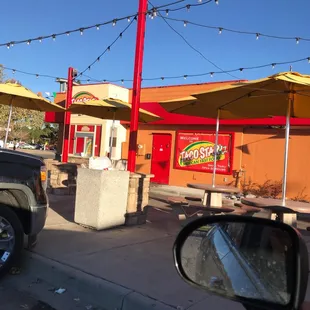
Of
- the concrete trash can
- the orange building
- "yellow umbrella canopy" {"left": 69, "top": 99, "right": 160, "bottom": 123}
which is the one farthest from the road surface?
the orange building

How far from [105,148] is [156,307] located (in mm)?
15534

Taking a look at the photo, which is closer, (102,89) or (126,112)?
(126,112)

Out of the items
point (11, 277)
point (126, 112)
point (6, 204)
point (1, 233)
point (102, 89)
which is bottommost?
point (11, 277)

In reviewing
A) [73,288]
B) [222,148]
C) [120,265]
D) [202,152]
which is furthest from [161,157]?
[73,288]

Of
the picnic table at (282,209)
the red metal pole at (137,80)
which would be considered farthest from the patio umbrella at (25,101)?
the picnic table at (282,209)

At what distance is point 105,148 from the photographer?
18.9 meters

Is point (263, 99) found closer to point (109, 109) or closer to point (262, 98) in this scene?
point (262, 98)

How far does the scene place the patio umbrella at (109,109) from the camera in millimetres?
10681

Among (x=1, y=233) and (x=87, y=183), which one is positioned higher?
(x=87, y=183)

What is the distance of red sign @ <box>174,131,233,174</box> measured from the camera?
15.2 m

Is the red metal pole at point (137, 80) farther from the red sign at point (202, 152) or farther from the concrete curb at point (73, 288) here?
the red sign at point (202, 152)

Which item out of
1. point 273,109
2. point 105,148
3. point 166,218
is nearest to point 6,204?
point 166,218

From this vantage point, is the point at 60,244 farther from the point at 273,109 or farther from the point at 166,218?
the point at 273,109

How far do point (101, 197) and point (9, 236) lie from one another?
82.8 inches
